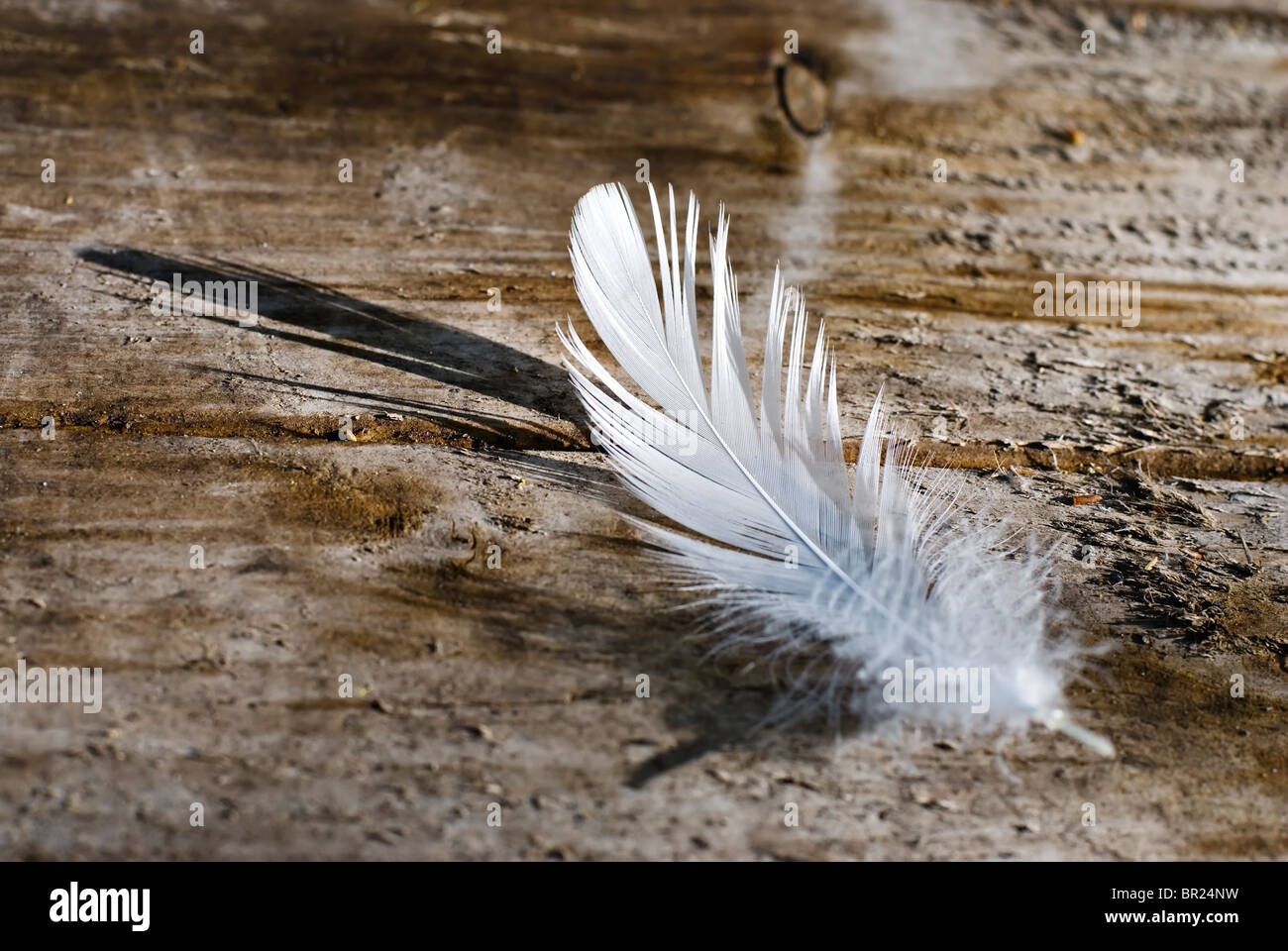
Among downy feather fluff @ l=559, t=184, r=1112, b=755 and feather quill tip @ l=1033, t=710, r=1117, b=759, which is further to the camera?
downy feather fluff @ l=559, t=184, r=1112, b=755

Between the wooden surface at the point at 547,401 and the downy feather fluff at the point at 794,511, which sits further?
the downy feather fluff at the point at 794,511

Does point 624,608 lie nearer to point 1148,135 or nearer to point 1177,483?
point 1177,483

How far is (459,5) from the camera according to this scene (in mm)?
3152

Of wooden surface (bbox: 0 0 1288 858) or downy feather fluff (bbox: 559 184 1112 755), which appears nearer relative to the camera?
wooden surface (bbox: 0 0 1288 858)

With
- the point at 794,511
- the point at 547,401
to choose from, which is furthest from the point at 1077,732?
the point at 547,401

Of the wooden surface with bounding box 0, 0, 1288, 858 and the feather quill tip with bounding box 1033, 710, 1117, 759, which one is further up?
the wooden surface with bounding box 0, 0, 1288, 858

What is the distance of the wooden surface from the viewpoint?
5.15 ft

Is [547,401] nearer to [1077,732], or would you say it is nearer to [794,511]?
[794,511]

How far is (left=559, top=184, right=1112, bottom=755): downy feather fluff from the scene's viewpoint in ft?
5.73

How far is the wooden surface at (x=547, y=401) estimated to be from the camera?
1.57 metres

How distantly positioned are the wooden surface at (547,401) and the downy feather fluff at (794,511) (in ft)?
0.24

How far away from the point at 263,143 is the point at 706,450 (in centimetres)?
146

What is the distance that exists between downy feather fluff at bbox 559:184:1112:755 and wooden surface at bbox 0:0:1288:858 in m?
0.07
